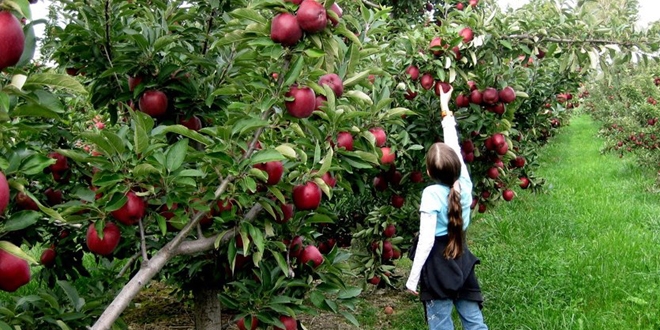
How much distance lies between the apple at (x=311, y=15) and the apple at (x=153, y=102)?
0.83 meters

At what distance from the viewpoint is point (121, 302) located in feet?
4.82

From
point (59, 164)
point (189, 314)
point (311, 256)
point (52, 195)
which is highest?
point (59, 164)

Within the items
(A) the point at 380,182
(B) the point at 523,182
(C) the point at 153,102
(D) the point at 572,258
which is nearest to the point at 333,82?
(C) the point at 153,102

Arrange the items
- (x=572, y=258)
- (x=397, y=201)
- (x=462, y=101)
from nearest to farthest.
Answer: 1. (x=462, y=101)
2. (x=397, y=201)
3. (x=572, y=258)

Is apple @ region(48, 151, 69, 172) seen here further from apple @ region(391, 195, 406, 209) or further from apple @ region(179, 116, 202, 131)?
apple @ region(391, 195, 406, 209)

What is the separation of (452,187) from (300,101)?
121cm

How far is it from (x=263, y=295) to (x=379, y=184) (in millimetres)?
1520

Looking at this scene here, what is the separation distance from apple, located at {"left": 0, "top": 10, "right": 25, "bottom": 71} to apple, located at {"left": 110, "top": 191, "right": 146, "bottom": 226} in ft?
2.19

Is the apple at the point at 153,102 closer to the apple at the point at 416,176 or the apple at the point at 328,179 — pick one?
the apple at the point at 328,179

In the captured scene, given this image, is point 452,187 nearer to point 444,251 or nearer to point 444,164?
point 444,164

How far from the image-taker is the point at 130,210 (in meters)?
1.54

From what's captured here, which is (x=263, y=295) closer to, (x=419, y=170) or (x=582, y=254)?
(x=419, y=170)

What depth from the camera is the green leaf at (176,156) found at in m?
1.55

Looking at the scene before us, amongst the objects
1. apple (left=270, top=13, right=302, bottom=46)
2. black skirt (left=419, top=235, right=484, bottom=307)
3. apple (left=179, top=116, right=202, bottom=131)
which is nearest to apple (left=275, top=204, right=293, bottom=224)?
apple (left=179, top=116, right=202, bottom=131)
